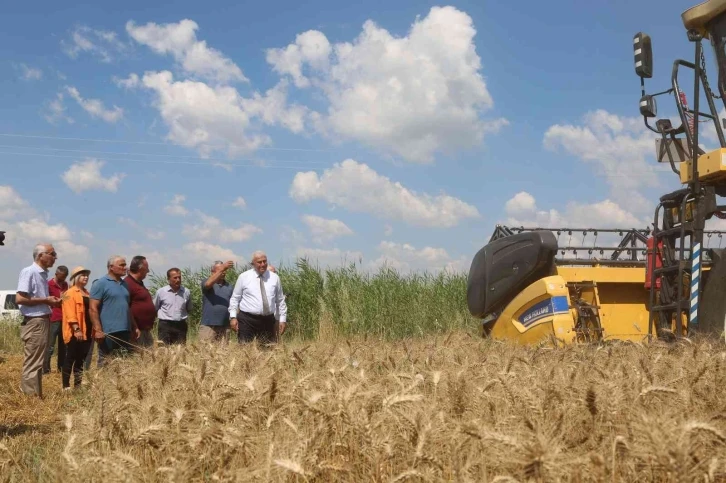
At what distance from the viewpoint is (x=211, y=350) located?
639cm

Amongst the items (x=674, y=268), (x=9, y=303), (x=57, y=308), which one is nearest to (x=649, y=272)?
(x=674, y=268)

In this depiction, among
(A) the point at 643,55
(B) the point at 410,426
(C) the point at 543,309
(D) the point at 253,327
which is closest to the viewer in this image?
(B) the point at 410,426

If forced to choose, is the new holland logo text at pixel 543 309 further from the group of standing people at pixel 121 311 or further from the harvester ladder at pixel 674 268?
the group of standing people at pixel 121 311

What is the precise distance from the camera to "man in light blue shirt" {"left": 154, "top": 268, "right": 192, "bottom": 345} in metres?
9.45

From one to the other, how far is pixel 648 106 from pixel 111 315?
5889mm

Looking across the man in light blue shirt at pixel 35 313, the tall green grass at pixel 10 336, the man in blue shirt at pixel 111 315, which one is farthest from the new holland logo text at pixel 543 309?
the tall green grass at pixel 10 336

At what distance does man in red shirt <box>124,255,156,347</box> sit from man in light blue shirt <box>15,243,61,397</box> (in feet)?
3.34

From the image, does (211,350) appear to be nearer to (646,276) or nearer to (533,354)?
(533,354)

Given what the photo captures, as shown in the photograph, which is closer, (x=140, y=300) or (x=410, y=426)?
(x=410, y=426)

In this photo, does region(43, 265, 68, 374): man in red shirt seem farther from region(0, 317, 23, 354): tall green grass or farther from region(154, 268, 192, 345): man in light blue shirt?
region(0, 317, 23, 354): tall green grass

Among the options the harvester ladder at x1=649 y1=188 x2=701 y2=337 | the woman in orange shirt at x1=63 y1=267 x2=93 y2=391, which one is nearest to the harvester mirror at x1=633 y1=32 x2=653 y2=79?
the harvester ladder at x1=649 y1=188 x2=701 y2=337

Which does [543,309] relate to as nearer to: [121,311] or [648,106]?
[648,106]

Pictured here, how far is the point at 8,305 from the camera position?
2003 centimetres

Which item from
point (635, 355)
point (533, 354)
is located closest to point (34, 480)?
point (533, 354)
